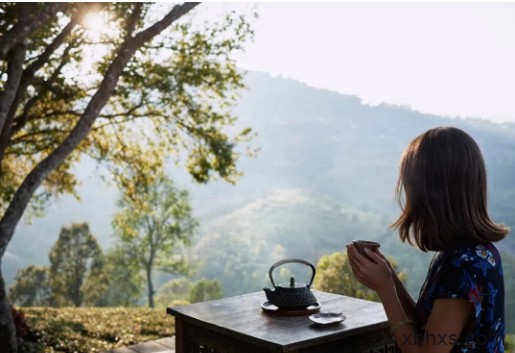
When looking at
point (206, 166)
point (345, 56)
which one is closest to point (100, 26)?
point (206, 166)

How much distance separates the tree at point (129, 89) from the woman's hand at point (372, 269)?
14.7ft

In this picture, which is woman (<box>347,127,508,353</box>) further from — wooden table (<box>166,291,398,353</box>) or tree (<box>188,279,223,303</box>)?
tree (<box>188,279,223,303</box>)

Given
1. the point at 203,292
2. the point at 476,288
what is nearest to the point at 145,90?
the point at 476,288

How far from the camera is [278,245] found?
37875 millimetres

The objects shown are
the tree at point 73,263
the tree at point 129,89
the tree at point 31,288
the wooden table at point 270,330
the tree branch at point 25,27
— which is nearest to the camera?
the wooden table at point 270,330

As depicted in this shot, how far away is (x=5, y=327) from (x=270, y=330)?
3.63m

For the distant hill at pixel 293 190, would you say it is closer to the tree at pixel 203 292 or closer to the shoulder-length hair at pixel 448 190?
the tree at pixel 203 292

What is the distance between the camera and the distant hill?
35281 millimetres

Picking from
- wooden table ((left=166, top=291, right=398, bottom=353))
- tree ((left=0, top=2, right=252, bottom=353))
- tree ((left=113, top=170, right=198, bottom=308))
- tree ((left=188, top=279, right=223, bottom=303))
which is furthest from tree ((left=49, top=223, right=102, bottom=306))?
wooden table ((left=166, top=291, right=398, bottom=353))

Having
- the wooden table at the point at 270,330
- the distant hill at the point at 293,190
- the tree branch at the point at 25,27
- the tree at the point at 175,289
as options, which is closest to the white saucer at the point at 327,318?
the wooden table at the point at 270,330

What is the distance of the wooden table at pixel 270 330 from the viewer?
228cm

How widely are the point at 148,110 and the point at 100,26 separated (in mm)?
1203

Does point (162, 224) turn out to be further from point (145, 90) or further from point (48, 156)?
point (48, 156)

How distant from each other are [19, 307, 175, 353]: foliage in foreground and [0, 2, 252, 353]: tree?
1498mm
